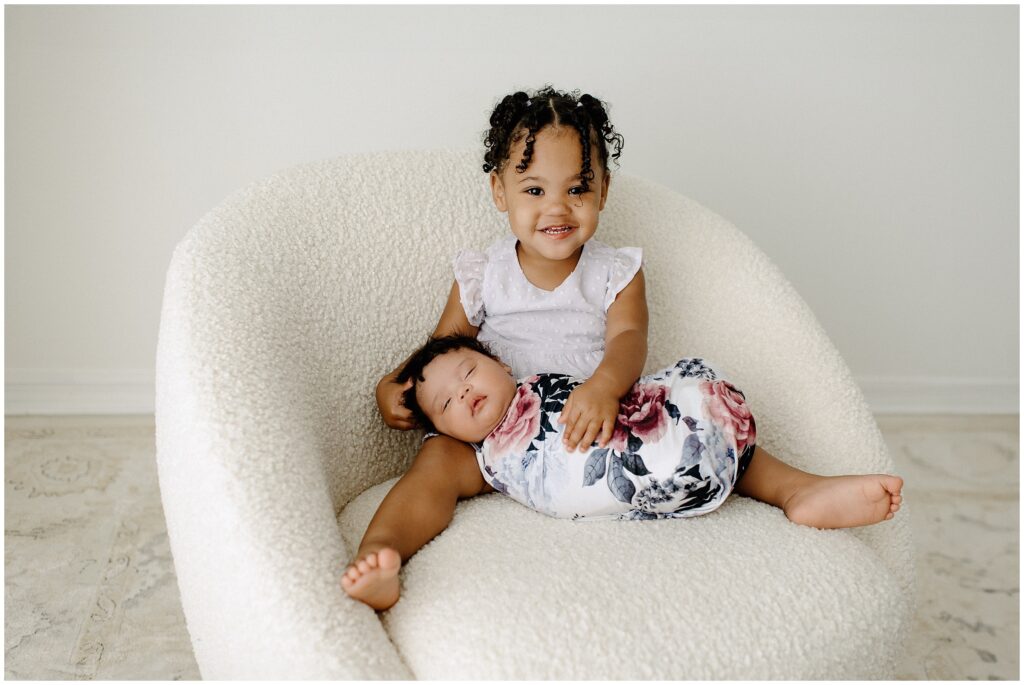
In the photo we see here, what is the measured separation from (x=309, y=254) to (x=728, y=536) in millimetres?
576

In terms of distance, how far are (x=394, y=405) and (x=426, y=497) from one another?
17 cm

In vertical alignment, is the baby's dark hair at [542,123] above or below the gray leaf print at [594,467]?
above

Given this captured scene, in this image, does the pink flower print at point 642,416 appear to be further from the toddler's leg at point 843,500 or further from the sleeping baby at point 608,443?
the toddler's leg at point 843,500

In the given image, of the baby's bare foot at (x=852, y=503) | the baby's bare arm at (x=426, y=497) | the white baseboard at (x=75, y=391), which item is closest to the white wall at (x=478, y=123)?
the white baseboard at (x=75, y=391)

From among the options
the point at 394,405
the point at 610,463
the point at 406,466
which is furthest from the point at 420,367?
the point at 610,463

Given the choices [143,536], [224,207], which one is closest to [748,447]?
[224,207]

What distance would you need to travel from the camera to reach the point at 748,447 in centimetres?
106

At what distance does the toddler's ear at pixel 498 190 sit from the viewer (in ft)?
4.05

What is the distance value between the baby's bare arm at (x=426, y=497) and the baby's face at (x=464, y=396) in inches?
1.1

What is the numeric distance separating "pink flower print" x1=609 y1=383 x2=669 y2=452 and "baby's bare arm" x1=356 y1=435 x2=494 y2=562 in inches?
6.8

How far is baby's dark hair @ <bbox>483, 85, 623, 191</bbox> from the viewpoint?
1161mm

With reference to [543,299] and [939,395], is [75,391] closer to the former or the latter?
[543,299]

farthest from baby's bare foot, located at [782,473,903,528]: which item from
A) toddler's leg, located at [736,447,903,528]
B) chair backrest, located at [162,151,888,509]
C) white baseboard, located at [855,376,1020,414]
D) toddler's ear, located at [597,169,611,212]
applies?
white baseboard, located at [855,376,1020,414]

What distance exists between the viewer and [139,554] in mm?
1457
